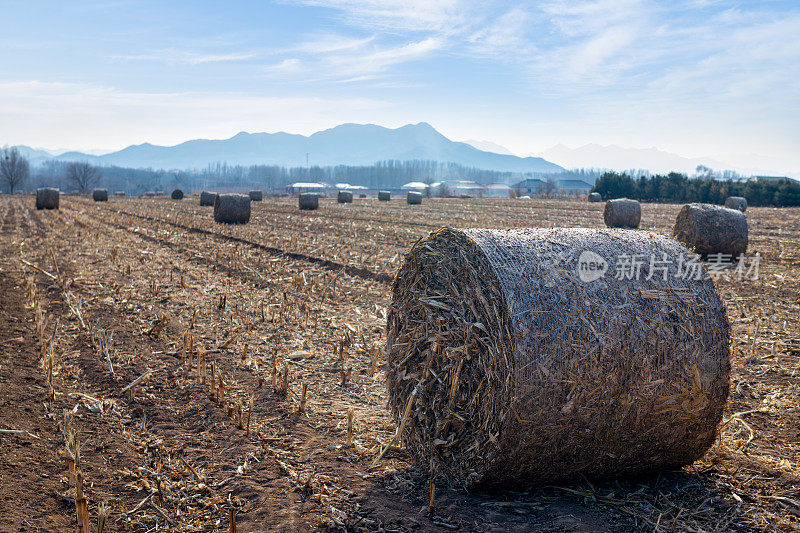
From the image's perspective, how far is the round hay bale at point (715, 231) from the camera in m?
16.3

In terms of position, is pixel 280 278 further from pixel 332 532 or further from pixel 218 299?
pixel 332 532

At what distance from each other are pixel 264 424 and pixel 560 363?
9.86 ft

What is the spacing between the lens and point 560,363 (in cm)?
446

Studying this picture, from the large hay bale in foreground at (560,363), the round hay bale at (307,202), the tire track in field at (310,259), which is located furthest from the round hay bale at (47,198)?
the large hay bale in foreground at (560,363)

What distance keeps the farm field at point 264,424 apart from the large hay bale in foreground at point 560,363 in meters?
0.36

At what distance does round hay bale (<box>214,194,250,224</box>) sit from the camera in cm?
2534

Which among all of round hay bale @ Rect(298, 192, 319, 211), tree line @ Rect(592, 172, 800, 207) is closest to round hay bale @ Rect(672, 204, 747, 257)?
round hay bale @ Rect(298, 192, 319, 211)

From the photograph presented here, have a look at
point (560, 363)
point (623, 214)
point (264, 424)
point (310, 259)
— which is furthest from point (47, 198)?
point (560, 363)

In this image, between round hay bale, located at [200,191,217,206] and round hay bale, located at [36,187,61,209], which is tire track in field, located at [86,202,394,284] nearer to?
round hay bale, located at [36,187,61,209]

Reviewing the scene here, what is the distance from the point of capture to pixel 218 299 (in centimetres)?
1063

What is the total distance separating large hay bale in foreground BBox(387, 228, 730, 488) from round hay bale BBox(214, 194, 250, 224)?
21.5m

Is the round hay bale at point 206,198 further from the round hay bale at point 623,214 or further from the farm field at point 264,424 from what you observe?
the farm field at point 264,424

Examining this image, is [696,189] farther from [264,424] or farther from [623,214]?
[264,424]

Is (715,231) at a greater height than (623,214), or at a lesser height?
lesser
